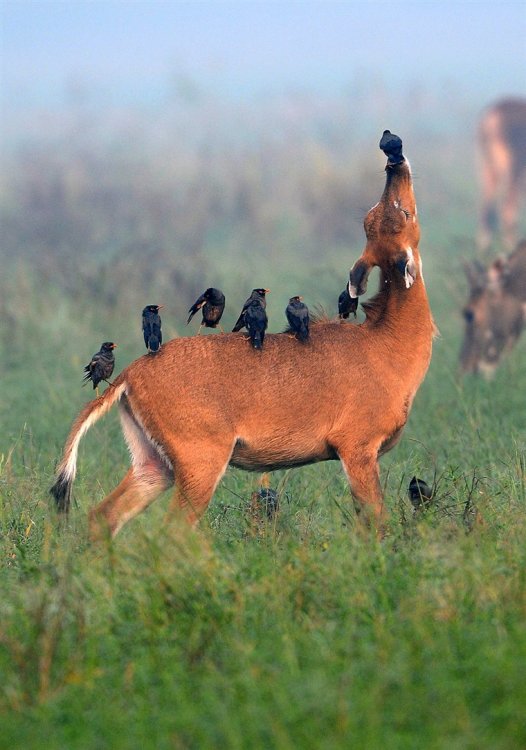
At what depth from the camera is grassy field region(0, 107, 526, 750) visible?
4.21 meters

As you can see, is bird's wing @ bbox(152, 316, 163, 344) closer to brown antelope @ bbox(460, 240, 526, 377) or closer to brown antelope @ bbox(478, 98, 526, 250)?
brown antelope @ bbox(460, 240, 526, 377)

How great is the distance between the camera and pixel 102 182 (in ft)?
108

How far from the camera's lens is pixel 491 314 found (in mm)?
13445

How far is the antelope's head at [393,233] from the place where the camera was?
719 centimetres

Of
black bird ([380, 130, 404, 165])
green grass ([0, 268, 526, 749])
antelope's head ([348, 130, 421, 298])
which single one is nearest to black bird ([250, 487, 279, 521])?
green grass ([0, 268, 526, 749])

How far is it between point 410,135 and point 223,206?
2673cm

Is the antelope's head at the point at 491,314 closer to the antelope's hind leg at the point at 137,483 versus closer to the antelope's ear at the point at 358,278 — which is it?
the antelope's ear at the point at 358,278

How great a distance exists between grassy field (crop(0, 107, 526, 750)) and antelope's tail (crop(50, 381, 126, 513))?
136 mm

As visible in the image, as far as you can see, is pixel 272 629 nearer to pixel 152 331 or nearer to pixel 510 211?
pixel 152 331

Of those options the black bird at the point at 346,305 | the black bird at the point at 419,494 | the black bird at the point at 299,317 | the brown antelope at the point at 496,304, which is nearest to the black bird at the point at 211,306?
the black bird at the point at 299,317

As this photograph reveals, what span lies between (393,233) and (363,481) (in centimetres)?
138

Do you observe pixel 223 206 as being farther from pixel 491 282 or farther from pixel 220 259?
pixel 491 282

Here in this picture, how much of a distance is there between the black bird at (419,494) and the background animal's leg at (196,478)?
997mm

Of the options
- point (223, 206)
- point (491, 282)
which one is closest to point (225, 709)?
point (491, 282)
